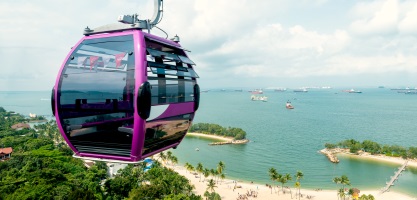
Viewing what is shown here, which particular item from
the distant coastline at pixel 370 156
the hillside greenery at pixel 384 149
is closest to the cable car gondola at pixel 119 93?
the distant coastline at pixel 370 156

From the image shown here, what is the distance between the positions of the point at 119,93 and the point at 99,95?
20.4 inches

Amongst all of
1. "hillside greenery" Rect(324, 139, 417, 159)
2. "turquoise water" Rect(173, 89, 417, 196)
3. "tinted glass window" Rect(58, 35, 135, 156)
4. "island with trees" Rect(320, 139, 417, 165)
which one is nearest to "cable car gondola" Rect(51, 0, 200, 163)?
"tinted glass window" Rect(58, 35, 135, 156)

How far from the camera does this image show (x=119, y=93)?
527 centimetres

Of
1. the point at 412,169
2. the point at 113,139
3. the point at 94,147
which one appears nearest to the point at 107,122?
the point at 113,139

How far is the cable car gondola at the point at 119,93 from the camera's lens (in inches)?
207

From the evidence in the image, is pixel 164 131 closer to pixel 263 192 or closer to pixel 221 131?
pixel 263 192

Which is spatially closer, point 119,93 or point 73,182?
point 119,93

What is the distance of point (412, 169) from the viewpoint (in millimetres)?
43812

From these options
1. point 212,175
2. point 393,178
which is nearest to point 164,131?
point 212,175

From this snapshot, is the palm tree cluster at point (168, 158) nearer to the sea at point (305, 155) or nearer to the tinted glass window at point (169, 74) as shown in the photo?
the sea at point (305, 155)

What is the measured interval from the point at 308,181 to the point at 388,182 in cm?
1044

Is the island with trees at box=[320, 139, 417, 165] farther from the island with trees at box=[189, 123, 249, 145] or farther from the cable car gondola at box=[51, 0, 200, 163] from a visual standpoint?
the cable car gondola at box=[51, 0, 200, 163]

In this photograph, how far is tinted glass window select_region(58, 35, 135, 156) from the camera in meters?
5.30

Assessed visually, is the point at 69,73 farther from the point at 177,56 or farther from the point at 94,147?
the point at 177,56
